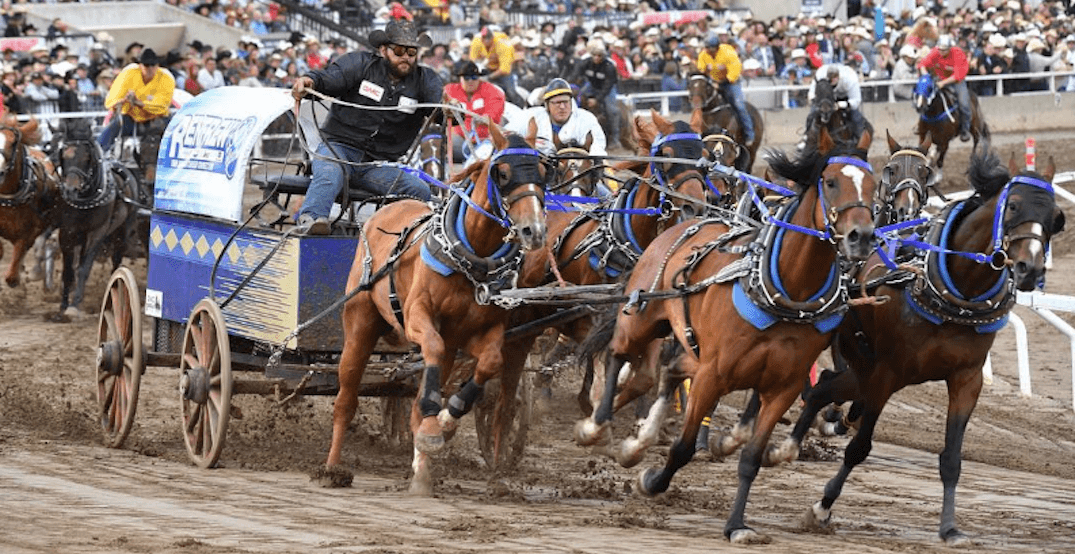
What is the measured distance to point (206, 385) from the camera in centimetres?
1087

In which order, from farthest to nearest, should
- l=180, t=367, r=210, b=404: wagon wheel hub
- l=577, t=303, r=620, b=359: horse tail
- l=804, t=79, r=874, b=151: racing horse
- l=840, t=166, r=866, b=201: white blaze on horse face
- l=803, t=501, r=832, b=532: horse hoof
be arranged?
1. l=804, t=79, r=874, b=151: racing horse
2. l=180, t=367, r=210, b=404: wagon wheel hub
3. l=577, t=303, r=620, b=359: horse tail
4. l=803, t=501, r=832, b=532: horse hoof
5. l=840, t=166, r=866, b=201: white blaze on horse face

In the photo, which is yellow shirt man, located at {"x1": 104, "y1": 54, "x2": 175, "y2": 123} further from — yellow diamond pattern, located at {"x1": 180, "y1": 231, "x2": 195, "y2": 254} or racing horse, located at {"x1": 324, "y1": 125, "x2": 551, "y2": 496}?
racing horse, located at {"x1": 324, "y1": 125, "x2": 551, "y2": 496}

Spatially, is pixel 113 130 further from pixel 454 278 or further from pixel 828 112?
pixel 454 278

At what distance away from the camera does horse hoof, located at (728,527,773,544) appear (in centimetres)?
846

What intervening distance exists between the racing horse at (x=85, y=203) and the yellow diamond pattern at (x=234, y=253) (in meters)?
6.90

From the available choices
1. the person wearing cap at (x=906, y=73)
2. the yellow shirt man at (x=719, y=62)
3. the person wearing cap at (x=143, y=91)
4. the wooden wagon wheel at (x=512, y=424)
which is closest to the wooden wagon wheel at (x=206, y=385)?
the wooden wagon wheel at (x=512, y=424)

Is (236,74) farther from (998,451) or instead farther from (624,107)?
(998,451)

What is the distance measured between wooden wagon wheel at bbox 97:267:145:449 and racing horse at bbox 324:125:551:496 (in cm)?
184

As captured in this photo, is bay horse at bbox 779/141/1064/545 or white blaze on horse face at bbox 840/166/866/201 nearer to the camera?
white blaze on horse face at bbox 840/166/866/201

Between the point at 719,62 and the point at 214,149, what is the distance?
11.2 m

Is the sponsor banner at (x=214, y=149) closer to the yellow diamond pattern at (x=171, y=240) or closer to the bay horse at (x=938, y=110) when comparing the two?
the yellow diamond pattern at (x=171, y=240)

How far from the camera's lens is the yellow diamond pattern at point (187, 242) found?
11.6 metres

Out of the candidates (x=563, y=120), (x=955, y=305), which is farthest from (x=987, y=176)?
(x=563, y=120)

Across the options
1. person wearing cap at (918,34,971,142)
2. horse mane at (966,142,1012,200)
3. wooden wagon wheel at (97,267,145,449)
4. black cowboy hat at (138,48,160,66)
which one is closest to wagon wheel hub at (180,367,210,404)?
wooden wagon wheel at (97,267,145,449)
